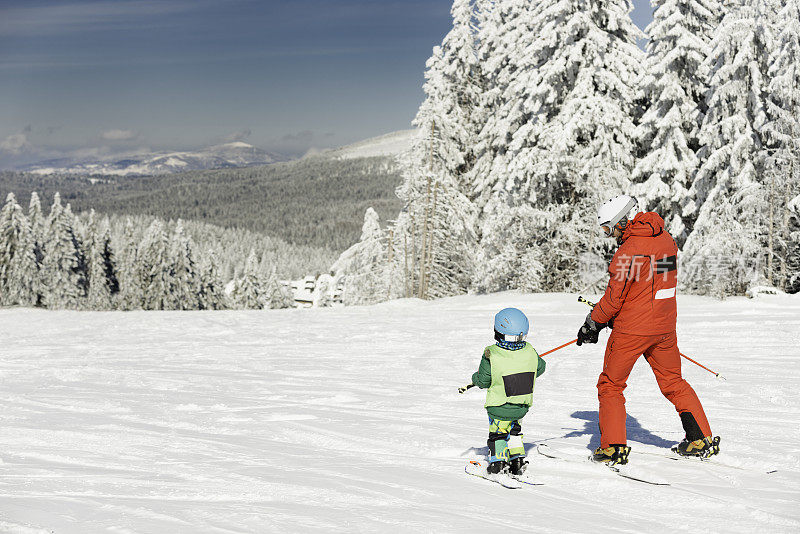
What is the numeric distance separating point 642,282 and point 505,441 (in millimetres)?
1712

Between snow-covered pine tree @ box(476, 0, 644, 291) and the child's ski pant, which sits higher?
snow-covered pine tree @ box(476, 0, 644, 291)

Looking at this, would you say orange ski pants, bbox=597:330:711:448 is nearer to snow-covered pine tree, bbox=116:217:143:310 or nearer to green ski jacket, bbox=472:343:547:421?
green ski jacket, bbox=472:343:547:421

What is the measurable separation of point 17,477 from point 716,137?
24175mm

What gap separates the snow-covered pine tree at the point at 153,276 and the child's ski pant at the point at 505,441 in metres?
51.3

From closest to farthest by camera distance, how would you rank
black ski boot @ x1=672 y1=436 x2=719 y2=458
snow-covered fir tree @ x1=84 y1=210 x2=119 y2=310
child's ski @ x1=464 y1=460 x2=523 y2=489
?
child's ski @ x1=464 y1=460 x2=523 y2=489
black ski boot @ x1=672 y1=436 x2=719 y2=458
snow-covered fir tree @ x1=84 y1=210 x2=119 y2=310

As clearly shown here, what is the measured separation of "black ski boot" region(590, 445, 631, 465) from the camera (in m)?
5.18

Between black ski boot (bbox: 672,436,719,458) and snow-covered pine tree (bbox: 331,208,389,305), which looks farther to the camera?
snow-covered pine tree (bbox: 331,208,389,305)

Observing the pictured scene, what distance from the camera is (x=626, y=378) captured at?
17.3 feet

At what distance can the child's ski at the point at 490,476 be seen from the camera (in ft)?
15.4

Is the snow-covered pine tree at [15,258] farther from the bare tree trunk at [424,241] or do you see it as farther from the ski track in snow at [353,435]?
the ski track in snow at [353,435]

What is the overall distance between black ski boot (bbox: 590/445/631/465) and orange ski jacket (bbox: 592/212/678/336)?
942 mm

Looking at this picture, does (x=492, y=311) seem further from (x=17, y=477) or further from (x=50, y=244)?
(x=50, y=244)

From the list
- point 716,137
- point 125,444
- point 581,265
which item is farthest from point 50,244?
point 125,444

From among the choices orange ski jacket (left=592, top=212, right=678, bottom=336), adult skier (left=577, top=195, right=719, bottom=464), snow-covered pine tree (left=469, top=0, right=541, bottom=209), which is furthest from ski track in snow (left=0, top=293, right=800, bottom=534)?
snow-covered pine tree (left=469, top=0, right=541, bottom=209)
